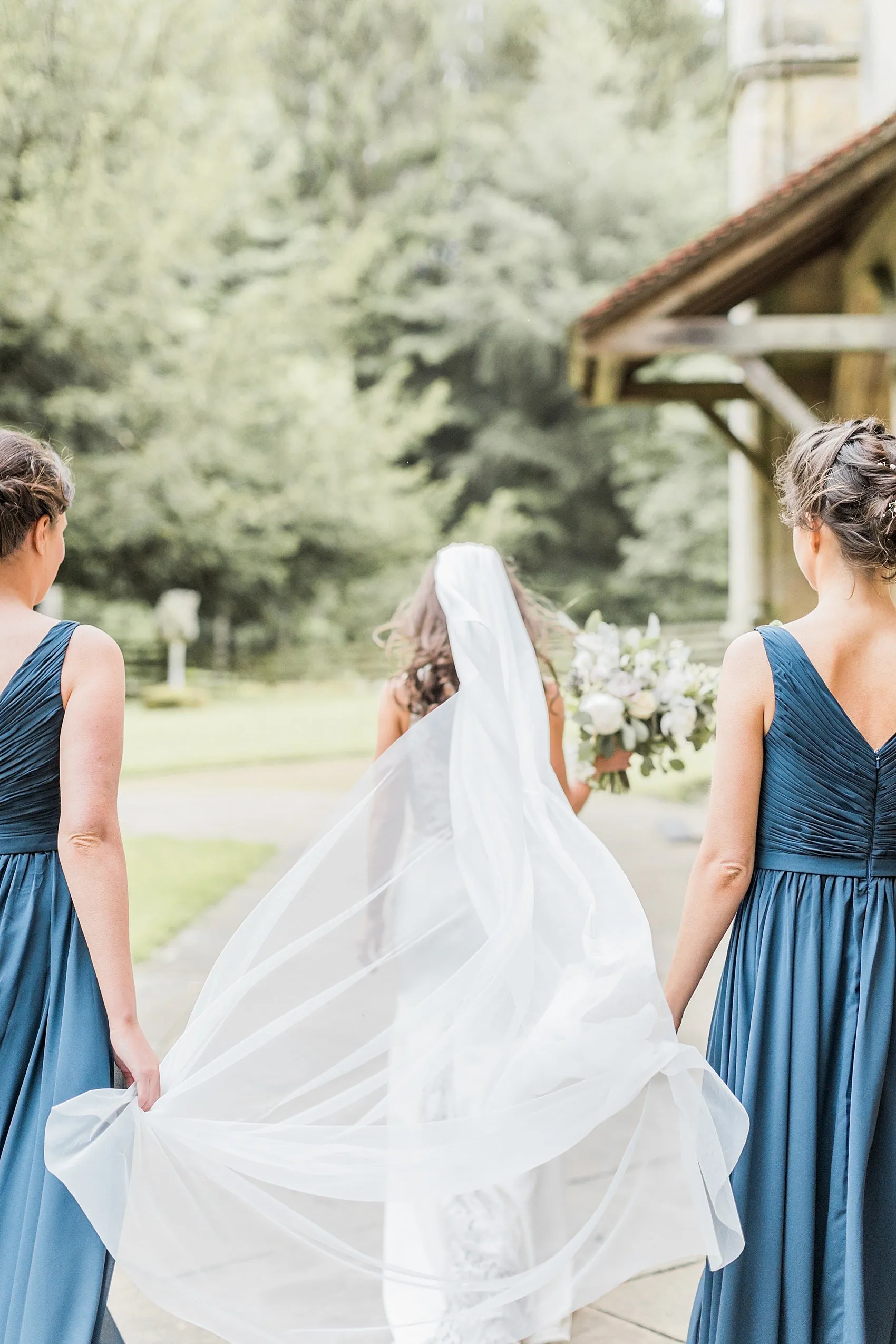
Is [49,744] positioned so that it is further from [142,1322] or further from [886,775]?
[142,1322]

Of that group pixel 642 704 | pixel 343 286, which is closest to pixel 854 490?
pixel 642 704

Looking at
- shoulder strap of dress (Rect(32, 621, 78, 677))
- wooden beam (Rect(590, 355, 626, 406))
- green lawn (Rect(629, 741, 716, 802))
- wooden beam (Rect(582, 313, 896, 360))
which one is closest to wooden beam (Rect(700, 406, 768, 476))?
wooden beam (Rect(590, 355, 626, 406))

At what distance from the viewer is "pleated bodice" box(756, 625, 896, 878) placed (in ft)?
7.43

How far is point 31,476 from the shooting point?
7.50 feet

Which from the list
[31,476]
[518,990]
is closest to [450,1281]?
[518,990]

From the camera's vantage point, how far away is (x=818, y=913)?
232cm

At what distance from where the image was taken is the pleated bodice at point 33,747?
223 centimetres

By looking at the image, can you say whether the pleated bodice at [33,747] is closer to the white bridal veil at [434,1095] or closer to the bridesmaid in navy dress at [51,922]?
the bridesmaid in navy dress at [51,922]

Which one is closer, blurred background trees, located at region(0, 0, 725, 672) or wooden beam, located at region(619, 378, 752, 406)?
wooden beam, located at region(619, 378, 752, 406)

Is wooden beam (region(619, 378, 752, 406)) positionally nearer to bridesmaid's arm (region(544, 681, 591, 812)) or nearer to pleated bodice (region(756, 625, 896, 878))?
bridesmaid's arm (region(544, 681, 591, 812))

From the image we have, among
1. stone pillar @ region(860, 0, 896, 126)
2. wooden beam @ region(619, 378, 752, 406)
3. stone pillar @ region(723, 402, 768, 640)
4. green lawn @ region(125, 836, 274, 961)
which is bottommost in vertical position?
green lawn @ region(125, 836, 274, 961)

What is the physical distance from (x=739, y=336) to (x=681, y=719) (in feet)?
19.0

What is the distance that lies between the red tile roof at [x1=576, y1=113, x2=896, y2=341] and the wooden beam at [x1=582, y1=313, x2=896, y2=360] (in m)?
0.15

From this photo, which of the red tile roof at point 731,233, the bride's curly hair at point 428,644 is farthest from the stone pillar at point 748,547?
the bride's curly hair at point 428,644
